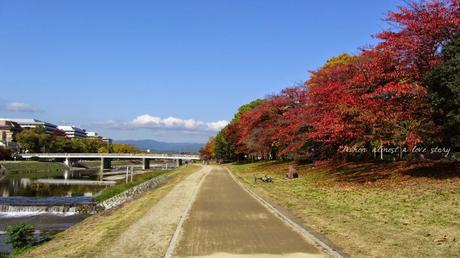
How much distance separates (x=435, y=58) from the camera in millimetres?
20719

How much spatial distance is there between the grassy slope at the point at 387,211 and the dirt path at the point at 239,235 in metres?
0.92

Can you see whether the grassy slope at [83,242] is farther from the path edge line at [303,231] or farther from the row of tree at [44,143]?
the row of tree at [44,143]

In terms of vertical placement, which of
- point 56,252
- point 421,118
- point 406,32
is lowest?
point 56,252

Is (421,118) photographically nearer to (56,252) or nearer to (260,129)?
(56,252)

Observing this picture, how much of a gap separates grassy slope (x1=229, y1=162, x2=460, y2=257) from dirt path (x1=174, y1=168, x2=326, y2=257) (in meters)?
0.92

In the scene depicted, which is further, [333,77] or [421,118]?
[333,77]

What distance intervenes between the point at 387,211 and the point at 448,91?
23.6 ft

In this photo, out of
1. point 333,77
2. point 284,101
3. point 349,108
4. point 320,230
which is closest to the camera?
point 320,230

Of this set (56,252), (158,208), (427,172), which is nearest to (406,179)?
(427,172)

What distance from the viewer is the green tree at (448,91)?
59.3ft

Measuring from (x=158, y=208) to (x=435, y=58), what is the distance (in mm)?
13579

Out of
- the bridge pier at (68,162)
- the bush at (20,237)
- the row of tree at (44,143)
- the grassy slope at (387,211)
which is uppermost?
the row of tree at (44,143)

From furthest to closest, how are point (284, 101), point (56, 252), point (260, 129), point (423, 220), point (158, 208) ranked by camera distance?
1. point (260, 129)
2. point (284, 101)
3. point (158, 208)
4. point (423, 220)
5. point (56, 252)

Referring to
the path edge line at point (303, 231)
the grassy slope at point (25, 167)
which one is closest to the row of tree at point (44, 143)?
the grassy slope at point (25, 167)
